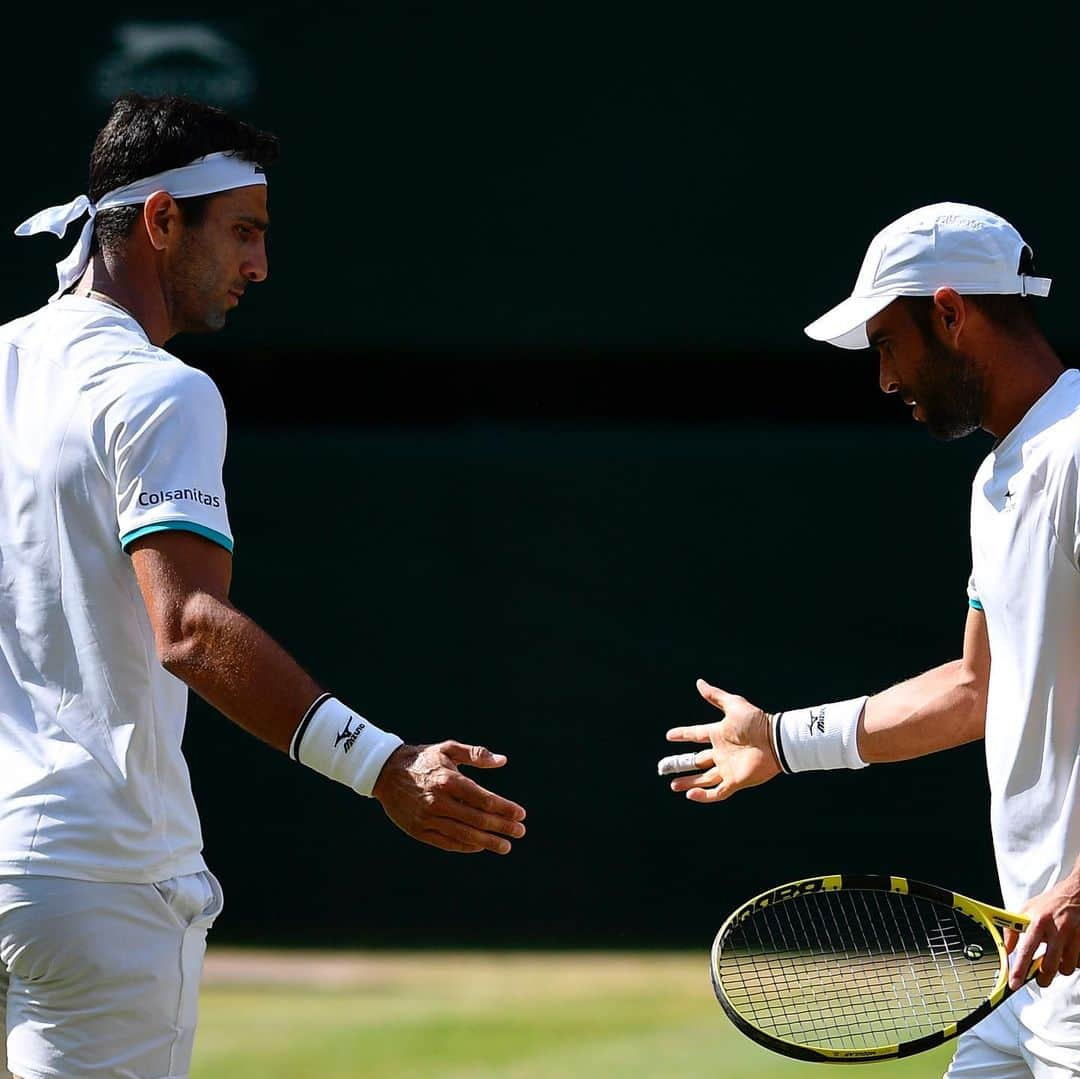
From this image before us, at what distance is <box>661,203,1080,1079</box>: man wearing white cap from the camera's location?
2.64 meters

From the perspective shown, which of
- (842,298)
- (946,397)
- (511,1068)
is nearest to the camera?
(946,397)

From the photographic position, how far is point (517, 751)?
6359 millimetres

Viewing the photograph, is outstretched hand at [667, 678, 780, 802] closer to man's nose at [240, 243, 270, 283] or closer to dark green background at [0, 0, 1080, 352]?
man's nose at [240, 243, 270, 283]

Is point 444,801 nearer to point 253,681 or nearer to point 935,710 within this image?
point 253,681

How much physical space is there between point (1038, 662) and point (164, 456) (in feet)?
4.15


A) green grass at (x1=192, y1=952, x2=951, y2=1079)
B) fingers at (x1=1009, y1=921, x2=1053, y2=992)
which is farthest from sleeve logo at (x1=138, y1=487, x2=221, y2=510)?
green grass at (x1=192, y1=952, x2=951, y2=1079)

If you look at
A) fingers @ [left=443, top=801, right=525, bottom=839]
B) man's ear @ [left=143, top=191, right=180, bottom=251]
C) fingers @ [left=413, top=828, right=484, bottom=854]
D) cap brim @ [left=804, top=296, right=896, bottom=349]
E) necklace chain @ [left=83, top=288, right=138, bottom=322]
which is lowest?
fingers @ [left=413, top=828, right=484, bottom=854]

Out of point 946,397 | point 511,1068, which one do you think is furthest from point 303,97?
point 946,397

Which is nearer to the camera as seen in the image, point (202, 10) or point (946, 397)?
point (946, 397)

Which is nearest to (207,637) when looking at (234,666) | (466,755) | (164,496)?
(234,666)

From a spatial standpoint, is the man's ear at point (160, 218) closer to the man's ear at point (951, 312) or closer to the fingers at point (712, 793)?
the man's ear at point (951, 312)

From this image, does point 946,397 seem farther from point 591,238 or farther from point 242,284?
point 591,238

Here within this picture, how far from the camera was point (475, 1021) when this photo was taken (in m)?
5.13

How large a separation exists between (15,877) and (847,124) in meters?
4.66
